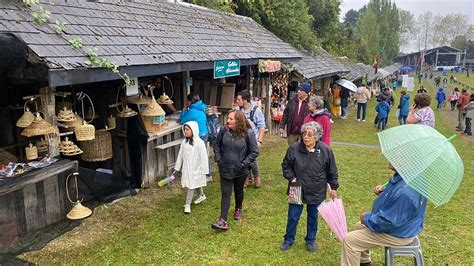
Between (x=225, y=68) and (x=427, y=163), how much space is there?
5202 mm

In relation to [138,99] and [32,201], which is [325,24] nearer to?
[138,99]

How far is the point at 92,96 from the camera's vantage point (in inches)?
260

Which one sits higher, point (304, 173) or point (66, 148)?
point (66, 148)

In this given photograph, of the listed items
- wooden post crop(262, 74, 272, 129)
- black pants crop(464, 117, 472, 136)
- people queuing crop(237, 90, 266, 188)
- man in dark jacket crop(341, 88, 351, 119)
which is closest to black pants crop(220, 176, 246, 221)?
people queuing crop(237, 90, 266, 188)

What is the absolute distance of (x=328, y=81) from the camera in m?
19.6

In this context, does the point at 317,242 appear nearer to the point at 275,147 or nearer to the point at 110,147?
the point at 110,147

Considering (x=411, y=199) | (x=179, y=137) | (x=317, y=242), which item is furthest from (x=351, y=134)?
(x=411, y=199)

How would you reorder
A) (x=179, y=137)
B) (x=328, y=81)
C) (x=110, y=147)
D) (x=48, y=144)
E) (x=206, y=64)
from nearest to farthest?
(x=48, y=144), (x=110, y=147), (x=206, y=64), (x=179, y=137), (x=328, y=81)

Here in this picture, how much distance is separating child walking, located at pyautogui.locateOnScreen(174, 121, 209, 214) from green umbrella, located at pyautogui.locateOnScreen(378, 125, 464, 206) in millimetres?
3105

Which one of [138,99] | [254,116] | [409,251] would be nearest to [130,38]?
[138,99]

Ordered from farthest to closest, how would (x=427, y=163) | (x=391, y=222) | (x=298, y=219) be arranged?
(x=298, y=219) → (x=391, y=222) → (x=427, y=163)

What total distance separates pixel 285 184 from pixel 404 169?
442 cm

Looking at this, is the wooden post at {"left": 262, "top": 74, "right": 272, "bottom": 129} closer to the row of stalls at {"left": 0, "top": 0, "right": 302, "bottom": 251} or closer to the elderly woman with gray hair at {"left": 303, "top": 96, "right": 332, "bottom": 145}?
the row of stalls at {"left": 0, "top": 0, "right": 302, "bottom": 251}

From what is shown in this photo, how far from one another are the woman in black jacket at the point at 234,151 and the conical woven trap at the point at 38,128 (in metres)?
2.18
